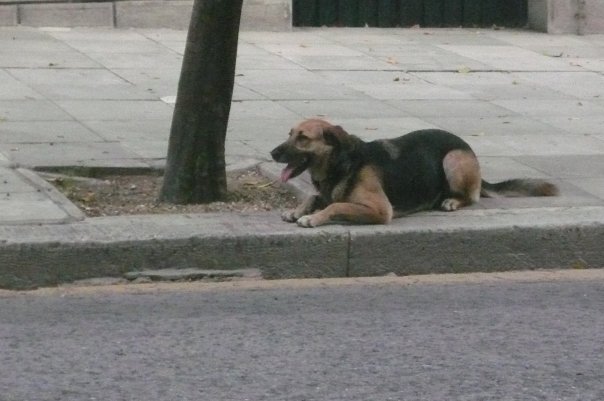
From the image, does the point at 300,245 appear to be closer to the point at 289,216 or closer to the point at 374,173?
the point at 289,216

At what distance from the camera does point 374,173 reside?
7699mm

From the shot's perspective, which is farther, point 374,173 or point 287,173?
point 374,173

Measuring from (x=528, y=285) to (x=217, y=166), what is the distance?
Result: 2.02m

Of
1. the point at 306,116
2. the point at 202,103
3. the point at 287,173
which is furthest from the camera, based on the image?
the point at 306,116

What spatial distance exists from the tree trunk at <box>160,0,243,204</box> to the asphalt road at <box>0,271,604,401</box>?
1.13m

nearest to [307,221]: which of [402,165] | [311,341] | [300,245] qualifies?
[300,245]

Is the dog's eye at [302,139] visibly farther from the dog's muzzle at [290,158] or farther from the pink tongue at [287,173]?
the pink tongue at [287,173]

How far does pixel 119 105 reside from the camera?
36.8 feet

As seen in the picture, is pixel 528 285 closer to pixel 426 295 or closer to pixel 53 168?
pixel 426 295

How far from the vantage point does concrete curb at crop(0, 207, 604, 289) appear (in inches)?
273

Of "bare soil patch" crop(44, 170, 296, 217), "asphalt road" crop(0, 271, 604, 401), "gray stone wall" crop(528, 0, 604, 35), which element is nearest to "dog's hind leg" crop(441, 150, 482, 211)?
"asphalt road" crop(0, 271, 604, 401)

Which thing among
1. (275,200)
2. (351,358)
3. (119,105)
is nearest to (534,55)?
(119,105)

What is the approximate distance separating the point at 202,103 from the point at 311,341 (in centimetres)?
239

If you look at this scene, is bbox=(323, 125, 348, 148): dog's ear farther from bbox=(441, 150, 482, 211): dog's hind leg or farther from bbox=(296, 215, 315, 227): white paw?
bbox=(441, 150, 482, 211): dog's hind leg
